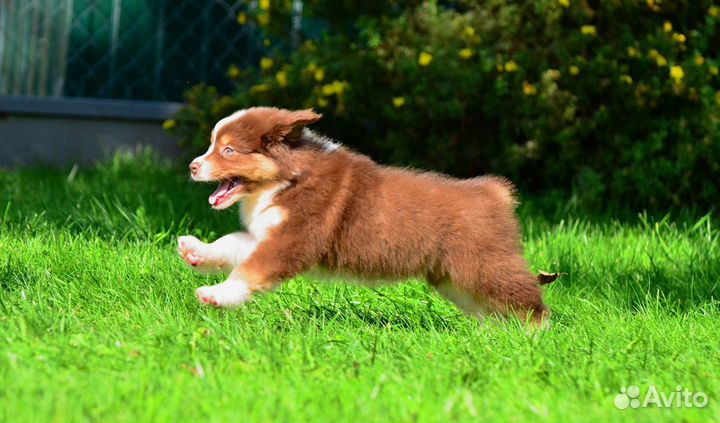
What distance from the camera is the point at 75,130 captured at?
8867 mm

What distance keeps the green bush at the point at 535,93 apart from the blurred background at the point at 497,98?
11 millimetres

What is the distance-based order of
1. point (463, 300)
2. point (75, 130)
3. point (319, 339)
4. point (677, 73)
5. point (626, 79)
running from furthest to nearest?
point (75, 130) → point (626, 79) → point (677, 73) → point (463, 300) → point (319, 339)

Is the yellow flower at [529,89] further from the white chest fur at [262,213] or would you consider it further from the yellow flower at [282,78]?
the white chest fur at [262,213]

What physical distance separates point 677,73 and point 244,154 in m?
3.79

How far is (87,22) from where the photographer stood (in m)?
9.17

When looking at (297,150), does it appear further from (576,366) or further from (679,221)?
(679,221)

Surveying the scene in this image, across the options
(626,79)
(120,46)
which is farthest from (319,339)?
(120,46)

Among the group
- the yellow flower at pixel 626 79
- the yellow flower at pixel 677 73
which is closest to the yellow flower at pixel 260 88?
the yellow flower at pixel 626 79

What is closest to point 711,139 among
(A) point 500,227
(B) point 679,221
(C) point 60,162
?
(B) point 679,221

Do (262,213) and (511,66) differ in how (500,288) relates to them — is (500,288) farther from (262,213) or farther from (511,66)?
(511,66)

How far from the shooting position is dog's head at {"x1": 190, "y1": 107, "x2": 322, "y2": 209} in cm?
421

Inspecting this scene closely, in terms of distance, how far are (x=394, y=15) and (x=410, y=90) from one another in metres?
0.74

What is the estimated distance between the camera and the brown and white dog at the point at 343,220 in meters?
4.20

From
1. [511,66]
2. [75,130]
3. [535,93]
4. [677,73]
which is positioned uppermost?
[677,73]
